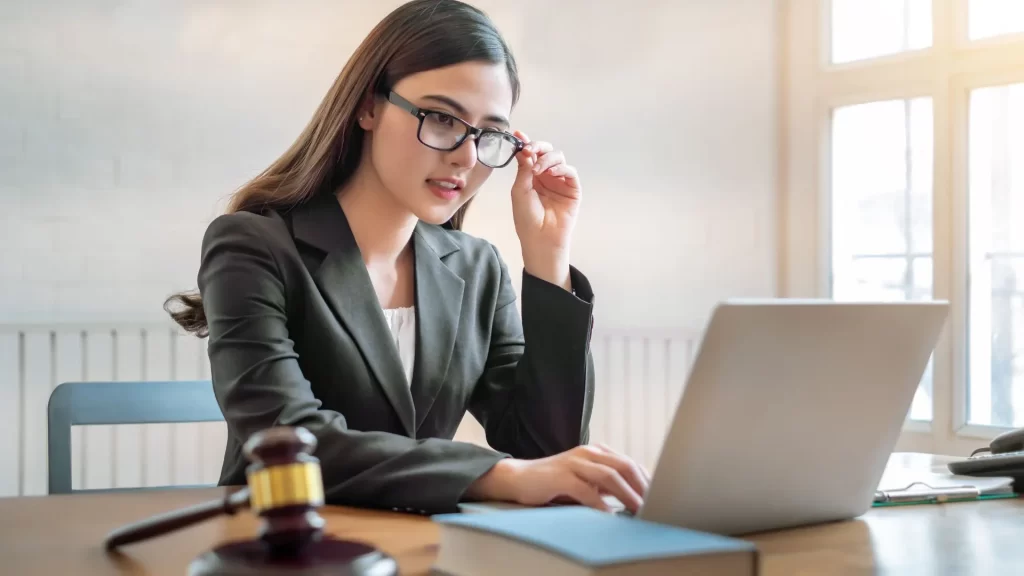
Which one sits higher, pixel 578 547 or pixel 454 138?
pixel 454 138

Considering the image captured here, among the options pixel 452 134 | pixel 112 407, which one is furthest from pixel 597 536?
pixel 112 407

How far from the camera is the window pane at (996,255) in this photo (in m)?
3.38

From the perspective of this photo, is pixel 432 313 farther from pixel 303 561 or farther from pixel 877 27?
pixel 877 27

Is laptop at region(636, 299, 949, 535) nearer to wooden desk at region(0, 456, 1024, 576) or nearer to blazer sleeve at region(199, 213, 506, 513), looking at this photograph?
wooden desk at region(0, 456, 1024, 576)

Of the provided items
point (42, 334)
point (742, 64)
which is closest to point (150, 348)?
point (42, 334)

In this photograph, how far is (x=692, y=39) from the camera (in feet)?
12.9

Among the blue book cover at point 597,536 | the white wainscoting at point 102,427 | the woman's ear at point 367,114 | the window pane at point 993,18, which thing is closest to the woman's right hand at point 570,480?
the blue book cover at point 597,536

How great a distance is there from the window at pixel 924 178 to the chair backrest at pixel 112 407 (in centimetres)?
256

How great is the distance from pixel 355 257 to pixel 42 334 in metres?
2.08

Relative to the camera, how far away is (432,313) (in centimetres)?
161

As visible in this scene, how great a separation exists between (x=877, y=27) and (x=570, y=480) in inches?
126

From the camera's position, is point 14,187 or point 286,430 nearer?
point 286,430

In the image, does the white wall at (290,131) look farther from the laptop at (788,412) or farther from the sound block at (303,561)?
the sound block at (303,561)

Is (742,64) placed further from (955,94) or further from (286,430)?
(286,430)
